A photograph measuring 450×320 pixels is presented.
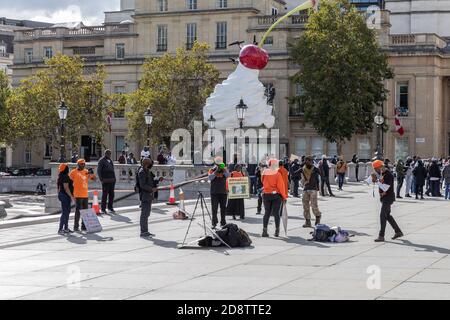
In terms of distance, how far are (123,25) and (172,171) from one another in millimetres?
41643

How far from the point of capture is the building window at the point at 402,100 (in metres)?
74.0

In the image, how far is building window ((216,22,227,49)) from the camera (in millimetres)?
78312

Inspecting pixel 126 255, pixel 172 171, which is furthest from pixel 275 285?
pixel 172 171

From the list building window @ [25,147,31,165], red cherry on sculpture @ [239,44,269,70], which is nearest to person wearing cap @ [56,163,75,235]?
red cherry on sculpture @ [239,44,269,70]

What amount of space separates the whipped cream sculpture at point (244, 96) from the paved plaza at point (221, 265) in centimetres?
2603

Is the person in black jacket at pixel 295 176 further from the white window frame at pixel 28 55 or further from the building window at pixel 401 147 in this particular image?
the white window frame at pixel 28 55

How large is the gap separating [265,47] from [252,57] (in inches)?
929

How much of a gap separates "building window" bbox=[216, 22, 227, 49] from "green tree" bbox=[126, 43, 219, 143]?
7.64m

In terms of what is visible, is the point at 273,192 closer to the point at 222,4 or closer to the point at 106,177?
the point at 106,177

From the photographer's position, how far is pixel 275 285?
48.5 feet

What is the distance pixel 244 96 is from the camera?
53.9m

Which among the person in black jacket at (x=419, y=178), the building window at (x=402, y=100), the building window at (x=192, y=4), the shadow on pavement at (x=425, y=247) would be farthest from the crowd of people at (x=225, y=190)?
the building window at (x=192, y=4)

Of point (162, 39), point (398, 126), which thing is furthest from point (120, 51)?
point (398, 126)

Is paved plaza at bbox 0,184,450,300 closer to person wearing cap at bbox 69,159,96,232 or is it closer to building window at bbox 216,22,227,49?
person wearing cap at bbox 69,159,96,232
